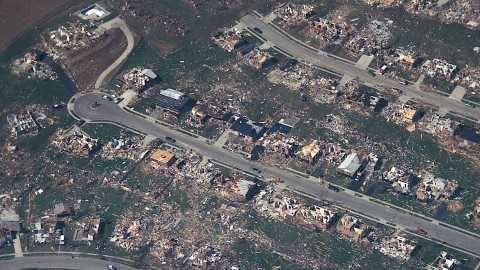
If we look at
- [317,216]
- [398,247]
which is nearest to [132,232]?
[317,216]

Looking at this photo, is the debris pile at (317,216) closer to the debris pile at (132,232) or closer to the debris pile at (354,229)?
the debris pile at (354,229)

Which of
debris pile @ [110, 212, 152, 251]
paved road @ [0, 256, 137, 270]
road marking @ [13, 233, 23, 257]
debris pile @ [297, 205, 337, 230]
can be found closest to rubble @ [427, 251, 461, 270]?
debris pile @ [297, 205, 337, 230]

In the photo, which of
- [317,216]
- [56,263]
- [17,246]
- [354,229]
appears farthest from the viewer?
[317,216]

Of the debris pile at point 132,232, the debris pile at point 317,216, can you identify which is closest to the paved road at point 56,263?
the debris pile at point 132,232

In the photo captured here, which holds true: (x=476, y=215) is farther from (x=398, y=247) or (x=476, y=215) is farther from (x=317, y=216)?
(x=317, y=216)

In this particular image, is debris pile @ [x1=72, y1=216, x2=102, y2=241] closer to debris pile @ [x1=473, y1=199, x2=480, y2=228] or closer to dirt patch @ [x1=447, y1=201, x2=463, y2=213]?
dirt patch @ [x1=447, y1=201, x2=463, y2=213]

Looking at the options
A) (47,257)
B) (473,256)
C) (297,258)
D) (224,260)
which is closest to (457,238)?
(473,256)

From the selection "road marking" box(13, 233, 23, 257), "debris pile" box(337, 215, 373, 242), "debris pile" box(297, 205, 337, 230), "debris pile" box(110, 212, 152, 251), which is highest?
"debris pile" box(337, 215, 373, 242)
